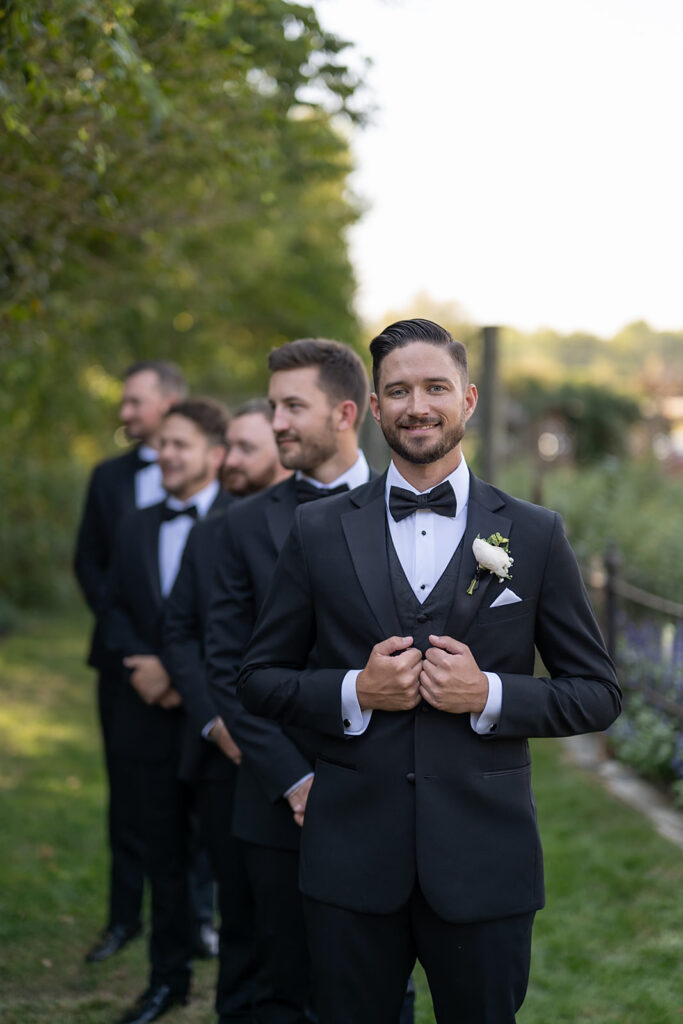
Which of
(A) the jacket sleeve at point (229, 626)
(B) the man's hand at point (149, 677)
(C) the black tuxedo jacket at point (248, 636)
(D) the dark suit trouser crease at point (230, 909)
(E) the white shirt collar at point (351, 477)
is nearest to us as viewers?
(C) the black tuxedo jacket at point (248, 636)

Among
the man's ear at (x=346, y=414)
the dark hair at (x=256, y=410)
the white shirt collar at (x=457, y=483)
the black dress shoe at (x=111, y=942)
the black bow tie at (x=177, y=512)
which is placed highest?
the dark hair at (x=256, y=410)

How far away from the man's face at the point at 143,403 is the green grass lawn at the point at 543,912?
8.61 ft

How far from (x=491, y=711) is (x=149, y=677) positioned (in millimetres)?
2551

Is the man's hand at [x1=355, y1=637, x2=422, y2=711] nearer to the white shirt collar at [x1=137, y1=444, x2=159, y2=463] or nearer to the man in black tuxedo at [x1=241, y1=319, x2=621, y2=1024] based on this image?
the man in black tuxedo at [x1=241, y1=319, x2=621, y2=1024]

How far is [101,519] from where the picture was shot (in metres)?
6.59

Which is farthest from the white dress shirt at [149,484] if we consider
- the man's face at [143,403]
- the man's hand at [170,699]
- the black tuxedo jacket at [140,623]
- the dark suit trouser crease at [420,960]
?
the dark suit trouser crease at [420,960]

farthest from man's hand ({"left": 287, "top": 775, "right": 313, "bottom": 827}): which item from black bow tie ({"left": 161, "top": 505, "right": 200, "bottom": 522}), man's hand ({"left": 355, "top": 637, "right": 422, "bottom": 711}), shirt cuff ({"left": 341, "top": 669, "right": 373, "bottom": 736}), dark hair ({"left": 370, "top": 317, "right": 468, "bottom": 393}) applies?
black bow tie ({"left": 161, "top": 505, "right": 200, "bottom": 522})

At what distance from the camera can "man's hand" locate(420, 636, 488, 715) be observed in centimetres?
282

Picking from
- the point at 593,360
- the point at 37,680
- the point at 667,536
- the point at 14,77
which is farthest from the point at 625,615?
the point at 593,360

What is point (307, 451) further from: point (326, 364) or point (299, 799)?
point (299, 799)

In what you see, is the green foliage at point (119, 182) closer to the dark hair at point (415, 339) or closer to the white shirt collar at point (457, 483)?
the dark hair at point (415, 339)

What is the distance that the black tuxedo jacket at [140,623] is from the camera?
17.0 ft

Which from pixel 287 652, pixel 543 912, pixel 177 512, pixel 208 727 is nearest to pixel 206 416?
pixel 177 512

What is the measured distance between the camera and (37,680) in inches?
509
